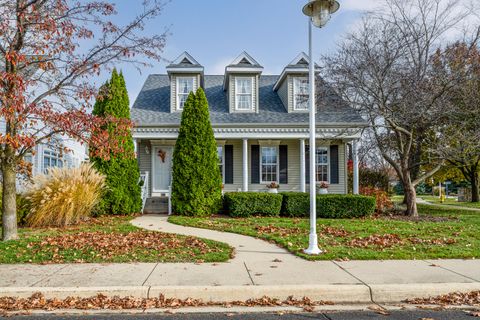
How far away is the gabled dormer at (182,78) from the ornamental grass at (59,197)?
7.54 meters

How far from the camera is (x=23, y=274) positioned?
5.60 m

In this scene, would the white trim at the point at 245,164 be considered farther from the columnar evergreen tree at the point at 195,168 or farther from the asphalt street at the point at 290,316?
the asphalt street at the point at 290,316

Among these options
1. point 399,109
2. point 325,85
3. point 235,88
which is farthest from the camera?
point 235,88

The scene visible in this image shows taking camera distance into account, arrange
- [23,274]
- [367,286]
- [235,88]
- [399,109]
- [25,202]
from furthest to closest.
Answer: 1. [235,88]
2. [399,109]
3. [25,202]
4. [23,274]
5. [367,286]

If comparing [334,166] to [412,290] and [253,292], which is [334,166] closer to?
[412,290]

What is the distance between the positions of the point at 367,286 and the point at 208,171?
9234mm

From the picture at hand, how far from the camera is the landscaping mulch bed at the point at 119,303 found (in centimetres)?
457

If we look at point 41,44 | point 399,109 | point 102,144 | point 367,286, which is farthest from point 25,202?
point 399,109

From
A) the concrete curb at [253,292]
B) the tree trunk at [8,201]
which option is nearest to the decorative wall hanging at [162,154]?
the tree trunk at [8,201]

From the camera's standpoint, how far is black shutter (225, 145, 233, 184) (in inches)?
703

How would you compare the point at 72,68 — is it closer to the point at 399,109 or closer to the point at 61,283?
the point at 61,283

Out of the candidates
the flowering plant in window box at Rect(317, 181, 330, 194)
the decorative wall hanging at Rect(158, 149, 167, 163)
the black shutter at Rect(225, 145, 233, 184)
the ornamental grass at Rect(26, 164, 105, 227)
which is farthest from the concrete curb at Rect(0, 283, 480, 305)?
the decorative wall hanging at Rect(158, 149, 167, 163)

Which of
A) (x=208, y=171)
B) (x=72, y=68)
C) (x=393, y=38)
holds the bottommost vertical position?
(x=208, y=171)

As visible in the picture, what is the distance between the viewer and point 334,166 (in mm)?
18047
